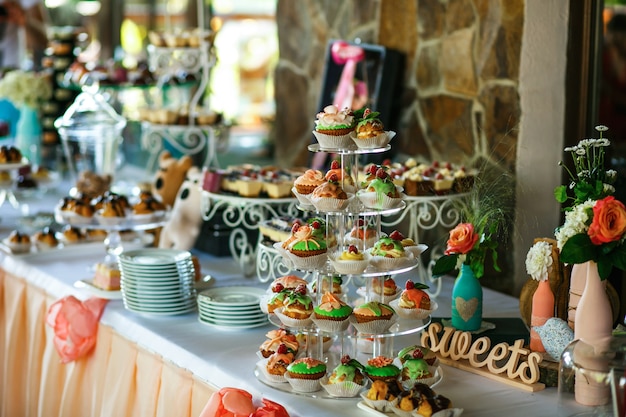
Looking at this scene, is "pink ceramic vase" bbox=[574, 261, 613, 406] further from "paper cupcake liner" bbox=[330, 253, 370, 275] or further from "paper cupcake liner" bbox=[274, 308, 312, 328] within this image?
"paper cupcake liner" bbox=[274, 308, 312, 328]

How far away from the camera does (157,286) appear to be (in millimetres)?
2973

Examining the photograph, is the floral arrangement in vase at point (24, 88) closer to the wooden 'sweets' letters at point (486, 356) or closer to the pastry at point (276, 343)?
the pastry at point (276, 343)

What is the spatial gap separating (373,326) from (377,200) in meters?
0.31

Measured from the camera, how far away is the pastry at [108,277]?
3.17 m

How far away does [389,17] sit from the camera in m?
4.08

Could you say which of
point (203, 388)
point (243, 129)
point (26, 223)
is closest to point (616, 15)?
point (243, 129)

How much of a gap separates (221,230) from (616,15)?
2.75 meters

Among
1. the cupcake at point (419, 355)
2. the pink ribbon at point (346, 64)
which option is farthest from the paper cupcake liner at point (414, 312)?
the pink ribbon at point (346, 64)

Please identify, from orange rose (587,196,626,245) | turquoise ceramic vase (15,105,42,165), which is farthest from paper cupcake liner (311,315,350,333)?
turquoise ceramic vase (15,105,42,165)

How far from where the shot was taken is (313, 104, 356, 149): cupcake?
7.89ft

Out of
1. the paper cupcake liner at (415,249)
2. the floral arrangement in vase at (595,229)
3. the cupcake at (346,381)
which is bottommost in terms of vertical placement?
the cupcake at (346,381)

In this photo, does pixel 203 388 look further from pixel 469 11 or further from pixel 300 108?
pixel 300 108

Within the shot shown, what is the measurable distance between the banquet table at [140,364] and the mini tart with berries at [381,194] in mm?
464

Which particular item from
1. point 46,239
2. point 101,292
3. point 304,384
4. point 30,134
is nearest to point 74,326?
point 101,292
